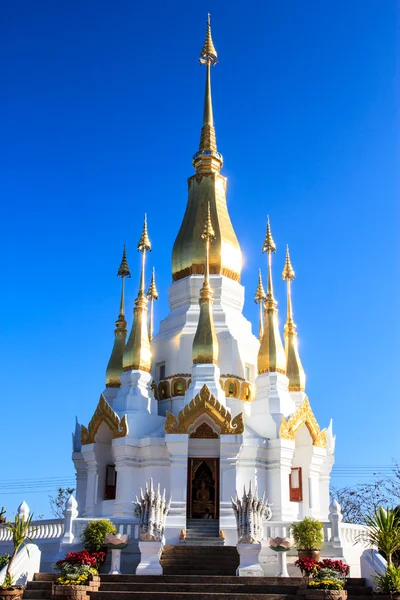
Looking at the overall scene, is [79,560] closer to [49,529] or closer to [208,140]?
[49,529]

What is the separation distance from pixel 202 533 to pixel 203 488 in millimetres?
1819

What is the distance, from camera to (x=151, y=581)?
18.6m

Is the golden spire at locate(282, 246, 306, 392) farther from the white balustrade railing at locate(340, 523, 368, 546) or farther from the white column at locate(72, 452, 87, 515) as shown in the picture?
the white column at locate(72, 452, 87, 515)

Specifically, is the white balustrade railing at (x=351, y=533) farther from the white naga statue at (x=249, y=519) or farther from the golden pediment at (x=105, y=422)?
the golden pediment at (x=105, y=422)

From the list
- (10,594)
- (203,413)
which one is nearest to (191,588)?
(10,594)

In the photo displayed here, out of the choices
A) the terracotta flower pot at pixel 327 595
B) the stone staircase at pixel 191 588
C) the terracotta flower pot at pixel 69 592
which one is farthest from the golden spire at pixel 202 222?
the terracotta flower pot at pixel 327 595

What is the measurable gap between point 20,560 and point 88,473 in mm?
10223

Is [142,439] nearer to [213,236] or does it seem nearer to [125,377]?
[125,377]

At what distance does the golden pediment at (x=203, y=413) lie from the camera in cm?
2472

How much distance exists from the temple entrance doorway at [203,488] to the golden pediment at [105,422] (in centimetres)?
304

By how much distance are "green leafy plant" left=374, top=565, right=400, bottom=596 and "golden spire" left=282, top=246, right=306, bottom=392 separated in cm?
1435

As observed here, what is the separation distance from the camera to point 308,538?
2091 cm

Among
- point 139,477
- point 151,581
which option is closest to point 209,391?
point 139,477

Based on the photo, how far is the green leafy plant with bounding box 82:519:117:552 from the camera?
21.1 m
